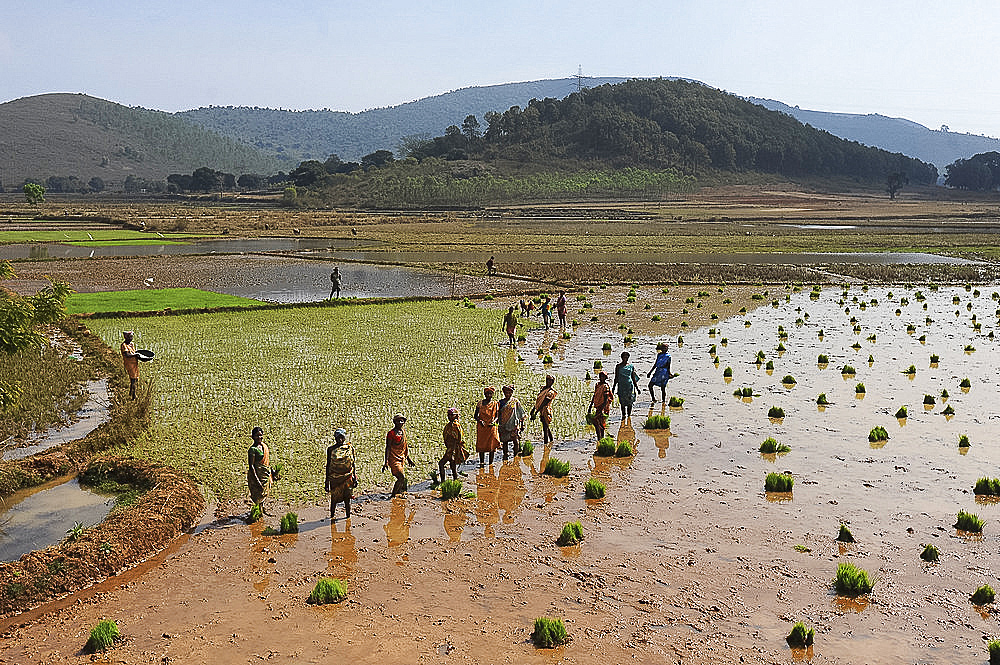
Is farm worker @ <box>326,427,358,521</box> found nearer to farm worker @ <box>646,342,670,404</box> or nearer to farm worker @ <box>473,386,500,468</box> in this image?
farm worker @ <box>473,386,500,468</box>

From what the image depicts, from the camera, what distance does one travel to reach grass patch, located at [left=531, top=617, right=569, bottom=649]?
29.0 feet

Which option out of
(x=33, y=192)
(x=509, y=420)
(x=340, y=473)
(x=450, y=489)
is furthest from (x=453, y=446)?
(x=33, y=192)

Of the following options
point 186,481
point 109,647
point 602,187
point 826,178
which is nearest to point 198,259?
Answer: point 186,481

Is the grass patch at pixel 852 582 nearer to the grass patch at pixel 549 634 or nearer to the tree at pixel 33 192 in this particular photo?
the grass patch at pixel 549 634

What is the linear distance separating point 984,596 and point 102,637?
10.4m

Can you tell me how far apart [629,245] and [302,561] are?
60.9 m

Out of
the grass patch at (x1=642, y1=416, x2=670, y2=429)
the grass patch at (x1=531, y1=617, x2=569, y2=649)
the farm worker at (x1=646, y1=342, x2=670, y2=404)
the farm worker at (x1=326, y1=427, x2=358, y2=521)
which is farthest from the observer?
the farm worker at (x1=646, y1=342, x2=670, y2=404)

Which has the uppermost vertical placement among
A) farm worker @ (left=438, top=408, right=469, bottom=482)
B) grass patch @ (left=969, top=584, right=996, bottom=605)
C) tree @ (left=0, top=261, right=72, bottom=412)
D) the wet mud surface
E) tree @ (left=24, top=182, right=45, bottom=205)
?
tree @ (left=24, top=182, right=45, bottom=205)

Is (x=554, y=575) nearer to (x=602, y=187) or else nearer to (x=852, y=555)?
(x=852, y=555)

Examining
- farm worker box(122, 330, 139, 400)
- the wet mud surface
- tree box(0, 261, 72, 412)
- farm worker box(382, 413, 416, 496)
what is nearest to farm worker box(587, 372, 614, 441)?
the wet mud surface

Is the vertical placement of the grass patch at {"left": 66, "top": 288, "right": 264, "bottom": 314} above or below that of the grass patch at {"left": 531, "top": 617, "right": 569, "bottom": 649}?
above

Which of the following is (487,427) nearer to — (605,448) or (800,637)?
(605,448)

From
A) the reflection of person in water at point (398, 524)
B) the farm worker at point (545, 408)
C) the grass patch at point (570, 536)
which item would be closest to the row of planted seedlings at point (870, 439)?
the grass patch at point (570, 536)

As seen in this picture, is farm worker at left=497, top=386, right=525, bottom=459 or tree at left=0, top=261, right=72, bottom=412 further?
farm worker at left=497, top=386, right=525, bottom=459
